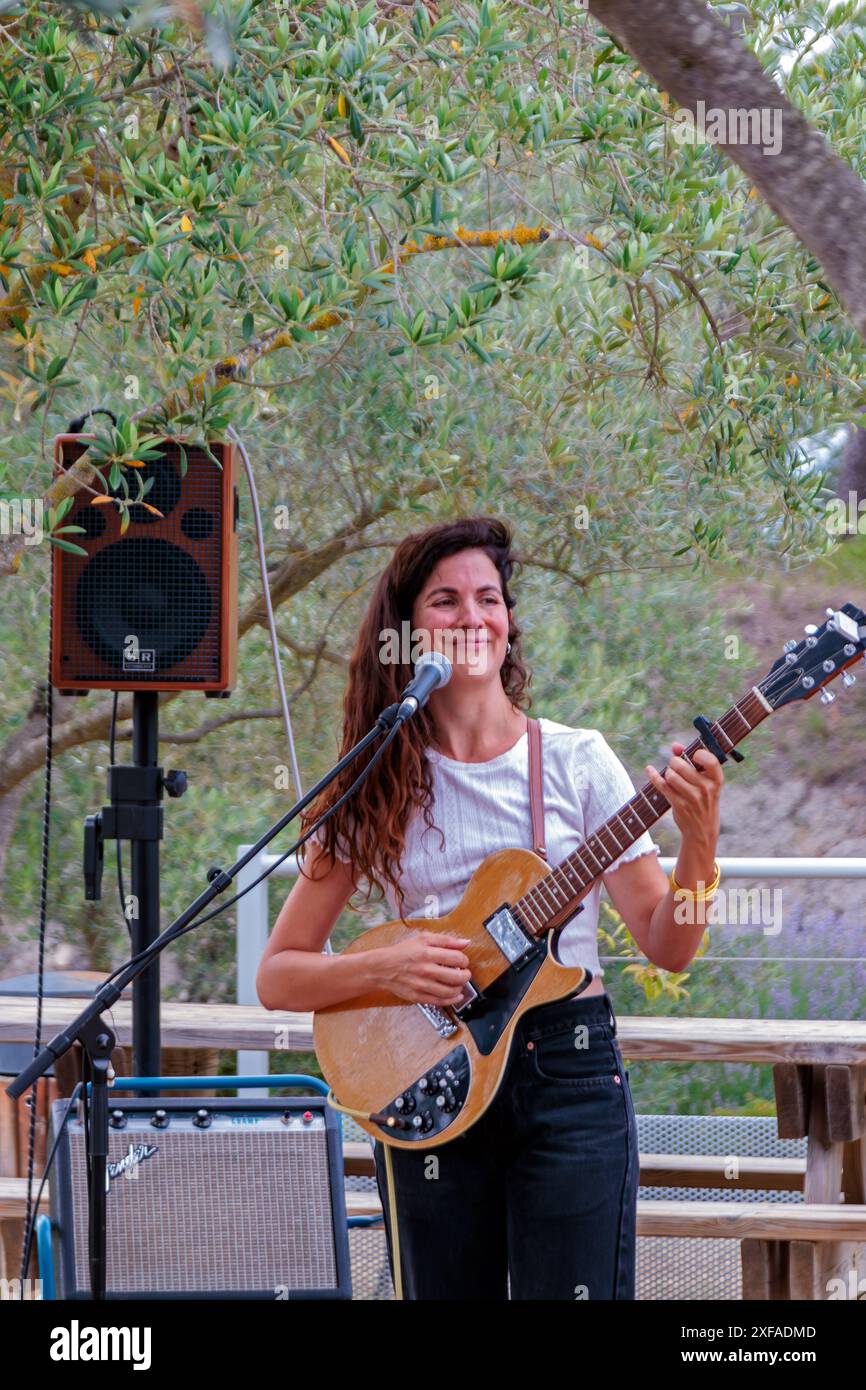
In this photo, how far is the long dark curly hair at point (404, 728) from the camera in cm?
202

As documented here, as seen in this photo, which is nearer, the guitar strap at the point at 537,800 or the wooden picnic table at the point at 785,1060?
the guitar strap at the point at 537,800

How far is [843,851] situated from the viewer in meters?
9.02

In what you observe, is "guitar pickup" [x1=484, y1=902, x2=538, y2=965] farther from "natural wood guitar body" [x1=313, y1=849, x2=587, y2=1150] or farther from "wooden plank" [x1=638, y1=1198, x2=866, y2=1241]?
"wooden plank" [x1=638, y1=1198, x2=866, y2=1241]

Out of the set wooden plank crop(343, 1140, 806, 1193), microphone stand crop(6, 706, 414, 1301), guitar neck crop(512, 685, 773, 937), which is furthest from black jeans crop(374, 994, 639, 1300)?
wooden plank crop(343, 1140, 806, 1193)

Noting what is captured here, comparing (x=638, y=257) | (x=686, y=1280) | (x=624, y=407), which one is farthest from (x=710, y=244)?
(x=686, y=1280)

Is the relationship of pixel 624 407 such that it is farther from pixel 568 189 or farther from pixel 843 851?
pixel 843 851

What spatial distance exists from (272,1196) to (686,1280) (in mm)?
1803

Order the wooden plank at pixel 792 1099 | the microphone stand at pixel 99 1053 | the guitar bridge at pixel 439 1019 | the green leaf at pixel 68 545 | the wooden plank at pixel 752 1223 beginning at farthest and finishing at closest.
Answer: the wooden plank at pixel 792 1099, the wooden plank at pixel 752 1223, the green leaf at pixel 68 545, the guitar bridge at pixel 439 1019, the microphone stand at pixel 99 1053

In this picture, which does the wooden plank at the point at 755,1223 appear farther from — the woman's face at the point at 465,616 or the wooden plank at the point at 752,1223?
the woman's face at the point at 465,616

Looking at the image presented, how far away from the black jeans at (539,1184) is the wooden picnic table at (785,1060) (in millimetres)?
1376

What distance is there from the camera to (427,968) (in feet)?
6.53

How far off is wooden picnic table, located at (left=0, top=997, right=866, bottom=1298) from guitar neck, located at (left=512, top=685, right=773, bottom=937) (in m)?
1.37

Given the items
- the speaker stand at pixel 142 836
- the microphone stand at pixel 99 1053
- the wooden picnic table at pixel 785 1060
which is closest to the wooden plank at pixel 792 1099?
the wooden picnic table at pixel 785 1060

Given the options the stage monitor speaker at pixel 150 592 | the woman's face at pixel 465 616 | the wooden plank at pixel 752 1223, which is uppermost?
the stage monitor speaker at pixel 150 592
